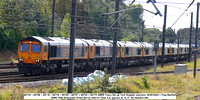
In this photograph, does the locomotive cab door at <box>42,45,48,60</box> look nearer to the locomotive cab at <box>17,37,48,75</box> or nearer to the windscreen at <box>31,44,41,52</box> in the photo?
the locomotive cab at <box>17,37,48,75</box>

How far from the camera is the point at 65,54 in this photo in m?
24.0

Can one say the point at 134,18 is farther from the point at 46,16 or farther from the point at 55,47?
the point at 55,47

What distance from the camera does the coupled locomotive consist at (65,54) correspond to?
21344 millimetres

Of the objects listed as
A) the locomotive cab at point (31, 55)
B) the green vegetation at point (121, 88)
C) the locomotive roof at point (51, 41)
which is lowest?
the green vegetation at point (121, 88)

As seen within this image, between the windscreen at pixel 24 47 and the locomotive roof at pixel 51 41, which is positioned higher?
the locomotive roof at pixel 51 41

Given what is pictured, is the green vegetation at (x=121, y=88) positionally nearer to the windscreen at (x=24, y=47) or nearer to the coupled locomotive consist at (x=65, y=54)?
the coupled locomotive consist at (x=65, y=54)

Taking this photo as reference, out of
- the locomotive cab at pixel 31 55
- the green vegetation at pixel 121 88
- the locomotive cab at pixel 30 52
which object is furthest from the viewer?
the locomotive cab at pixel 30 52

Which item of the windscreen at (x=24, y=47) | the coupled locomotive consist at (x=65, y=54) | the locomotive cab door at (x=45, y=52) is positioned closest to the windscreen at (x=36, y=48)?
the coupled locomotive consist at (x=65, y=54)

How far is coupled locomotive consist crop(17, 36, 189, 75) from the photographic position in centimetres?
2134

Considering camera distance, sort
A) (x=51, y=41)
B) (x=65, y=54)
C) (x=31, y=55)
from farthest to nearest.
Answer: (x=65, y=54) < (x=51, y=41) < (x=31, y=55)

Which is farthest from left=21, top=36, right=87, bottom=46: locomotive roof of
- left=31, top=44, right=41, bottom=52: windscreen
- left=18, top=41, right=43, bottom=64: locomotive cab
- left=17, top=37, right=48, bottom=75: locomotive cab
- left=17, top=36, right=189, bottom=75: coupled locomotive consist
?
left=31, top=44, right=41, bottom=52: windscreen

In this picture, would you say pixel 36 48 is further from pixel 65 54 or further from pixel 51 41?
pixel 65 54

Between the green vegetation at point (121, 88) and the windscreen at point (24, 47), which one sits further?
the windscreen at point (24, 47)

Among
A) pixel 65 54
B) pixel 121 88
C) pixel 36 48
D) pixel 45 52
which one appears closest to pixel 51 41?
pixel 45 52
